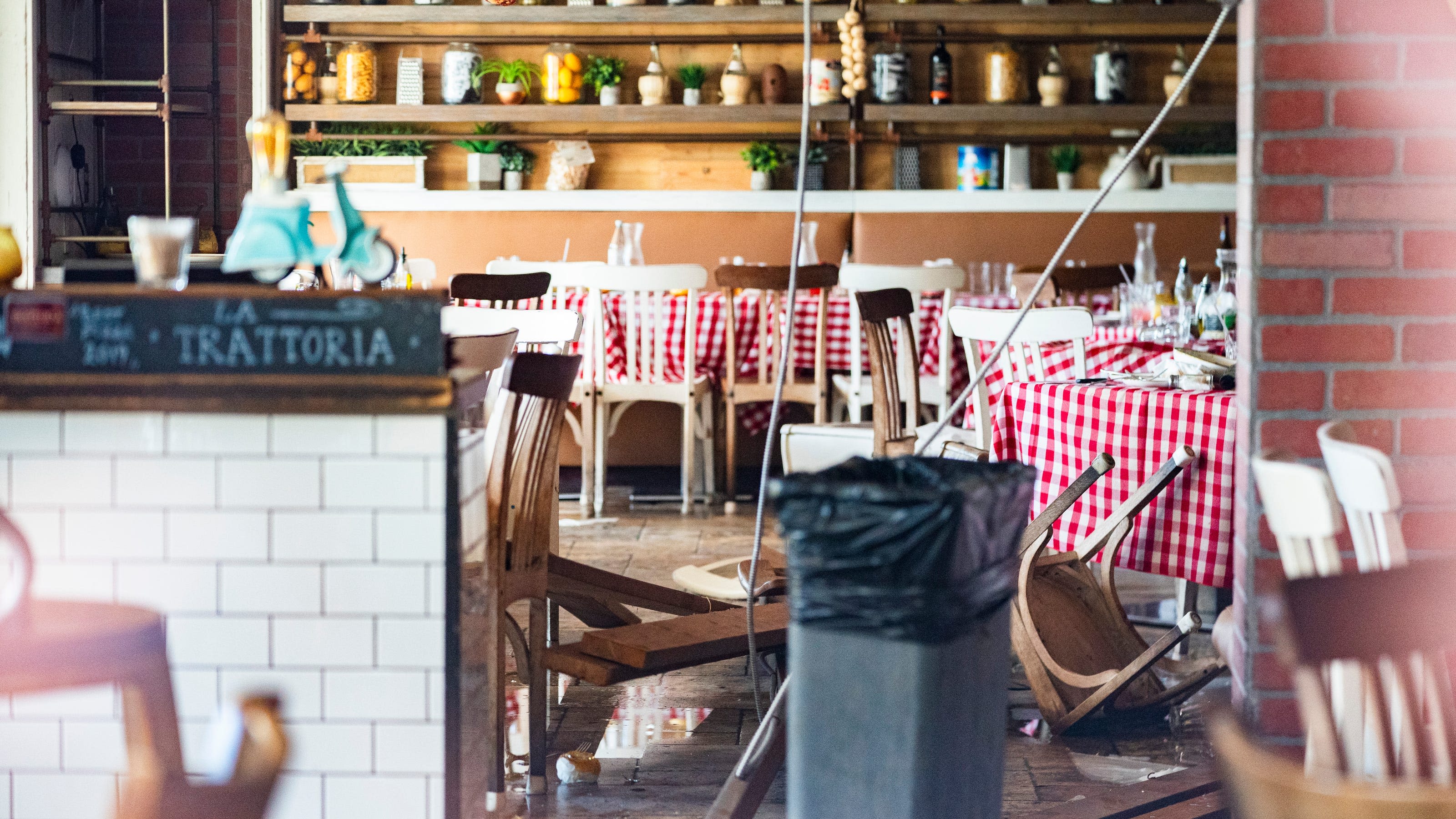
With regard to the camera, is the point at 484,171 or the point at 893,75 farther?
the point at 484,171

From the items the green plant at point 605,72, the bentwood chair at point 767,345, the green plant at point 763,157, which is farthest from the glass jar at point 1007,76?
the bentwood chair at point 767,345

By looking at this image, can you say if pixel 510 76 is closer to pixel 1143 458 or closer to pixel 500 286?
pixel 500 286

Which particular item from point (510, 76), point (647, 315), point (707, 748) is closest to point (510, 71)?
point (510, 76)

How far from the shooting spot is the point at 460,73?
666 cm

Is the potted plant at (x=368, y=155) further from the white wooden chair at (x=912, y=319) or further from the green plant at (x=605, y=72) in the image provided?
the white wooden chair at (x=912, y=319)

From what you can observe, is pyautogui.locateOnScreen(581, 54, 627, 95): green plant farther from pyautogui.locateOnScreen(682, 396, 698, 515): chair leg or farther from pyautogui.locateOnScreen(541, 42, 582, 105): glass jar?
pyautogui.locateOnScreen(682, 396, 698, 515): chair leg

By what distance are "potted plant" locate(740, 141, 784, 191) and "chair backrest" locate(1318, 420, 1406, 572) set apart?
5232 millimetres

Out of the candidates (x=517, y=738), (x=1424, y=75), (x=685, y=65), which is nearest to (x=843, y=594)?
(x=1424, y=75)

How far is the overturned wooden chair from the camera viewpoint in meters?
2.89

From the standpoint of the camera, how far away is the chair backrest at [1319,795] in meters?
0.87

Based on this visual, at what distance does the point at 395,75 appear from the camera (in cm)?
695

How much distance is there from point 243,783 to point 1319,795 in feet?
2.05

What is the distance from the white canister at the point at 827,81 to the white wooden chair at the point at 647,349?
1.64 m

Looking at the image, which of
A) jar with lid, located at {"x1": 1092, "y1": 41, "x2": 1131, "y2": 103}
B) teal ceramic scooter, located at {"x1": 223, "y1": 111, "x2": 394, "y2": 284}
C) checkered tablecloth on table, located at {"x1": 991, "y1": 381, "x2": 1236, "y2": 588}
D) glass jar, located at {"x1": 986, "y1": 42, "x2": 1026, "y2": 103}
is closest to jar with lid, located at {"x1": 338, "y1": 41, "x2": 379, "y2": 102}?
glass jar, located at {"x1": 986, "y1": 42, "x2": 1026, "y2": 103}
